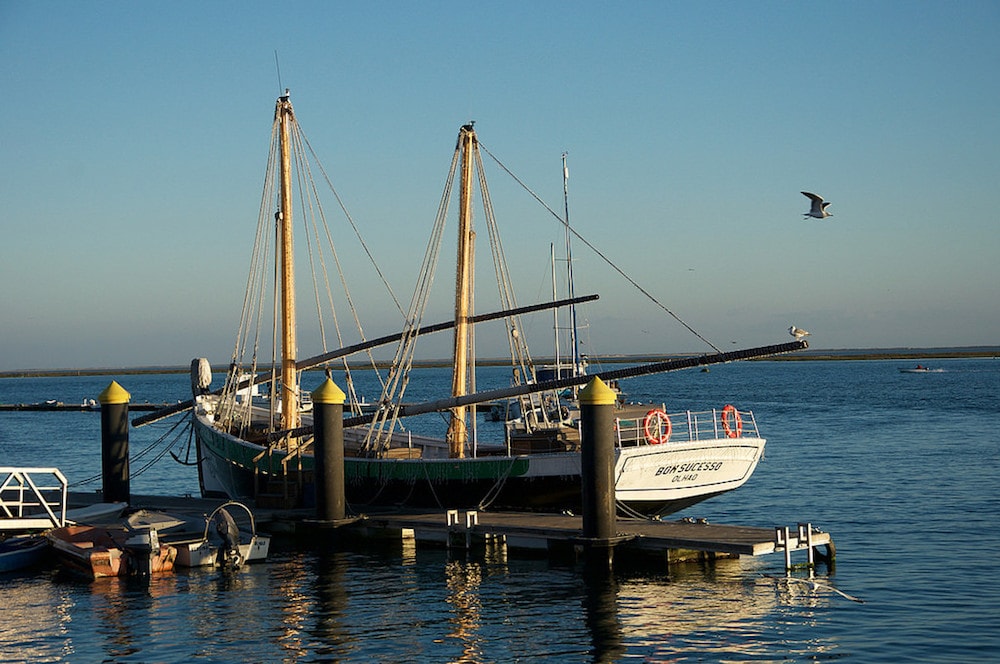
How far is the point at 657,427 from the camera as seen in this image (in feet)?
104

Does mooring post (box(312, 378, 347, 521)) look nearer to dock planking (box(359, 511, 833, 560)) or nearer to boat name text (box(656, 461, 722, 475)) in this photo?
dock planking (box(359, 511, 833, 560))

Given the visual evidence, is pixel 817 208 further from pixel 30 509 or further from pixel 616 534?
pixel 30 509

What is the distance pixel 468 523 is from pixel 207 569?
653 centimetres

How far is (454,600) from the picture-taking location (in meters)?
25.2

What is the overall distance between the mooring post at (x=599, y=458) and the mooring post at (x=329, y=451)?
298 inches

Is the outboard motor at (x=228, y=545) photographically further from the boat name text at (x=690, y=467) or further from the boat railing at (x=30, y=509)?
the boat name text at (x=690, y=467)

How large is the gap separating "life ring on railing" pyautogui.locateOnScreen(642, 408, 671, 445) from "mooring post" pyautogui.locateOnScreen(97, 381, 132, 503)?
52.8 ft

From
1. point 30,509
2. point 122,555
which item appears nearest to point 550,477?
point 122,555

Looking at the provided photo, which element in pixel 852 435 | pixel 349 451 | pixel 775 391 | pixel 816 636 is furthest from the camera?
pixel 775 391

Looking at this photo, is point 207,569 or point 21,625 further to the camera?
point 207,569

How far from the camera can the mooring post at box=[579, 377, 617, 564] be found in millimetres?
26391

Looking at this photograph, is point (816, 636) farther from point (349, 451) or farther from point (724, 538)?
point (349, 451)

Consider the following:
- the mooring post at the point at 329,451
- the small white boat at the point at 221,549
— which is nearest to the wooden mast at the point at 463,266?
the mooring post at the point at 329,451

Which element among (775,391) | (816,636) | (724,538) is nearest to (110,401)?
(724,538)
